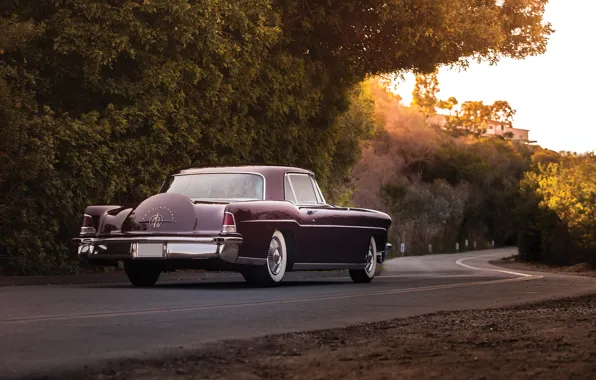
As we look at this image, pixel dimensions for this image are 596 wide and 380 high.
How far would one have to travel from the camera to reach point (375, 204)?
268 feet

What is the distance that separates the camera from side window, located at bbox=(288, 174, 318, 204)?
58.1 feet

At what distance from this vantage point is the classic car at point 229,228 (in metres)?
15.7

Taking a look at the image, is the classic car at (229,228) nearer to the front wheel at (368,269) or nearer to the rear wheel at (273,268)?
the rear wheel at (273,268)

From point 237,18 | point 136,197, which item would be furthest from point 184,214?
point 237,18

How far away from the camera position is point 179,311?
11820 millimetres

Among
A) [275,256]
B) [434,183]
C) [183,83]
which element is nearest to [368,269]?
[275,256]

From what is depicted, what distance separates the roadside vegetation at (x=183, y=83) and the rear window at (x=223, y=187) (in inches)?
89.0

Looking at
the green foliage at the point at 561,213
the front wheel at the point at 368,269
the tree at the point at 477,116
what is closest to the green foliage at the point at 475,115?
the tree at the point at 477,116

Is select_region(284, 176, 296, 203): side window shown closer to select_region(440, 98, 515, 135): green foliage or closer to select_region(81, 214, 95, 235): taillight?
select_region(81, 214, 95, 235): taillight

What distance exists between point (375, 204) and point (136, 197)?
6192cm

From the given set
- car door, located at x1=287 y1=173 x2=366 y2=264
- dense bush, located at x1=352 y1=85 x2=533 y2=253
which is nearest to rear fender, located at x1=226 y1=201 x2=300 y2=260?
car door, located at x1=287 y1=173 x2=366 y2=264

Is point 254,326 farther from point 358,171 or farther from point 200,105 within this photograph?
point 358,171

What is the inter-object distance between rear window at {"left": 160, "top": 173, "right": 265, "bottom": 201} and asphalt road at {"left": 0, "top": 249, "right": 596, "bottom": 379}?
1401 millimetres

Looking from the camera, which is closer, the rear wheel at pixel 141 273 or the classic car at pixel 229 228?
the classic car at pixel 229 228
